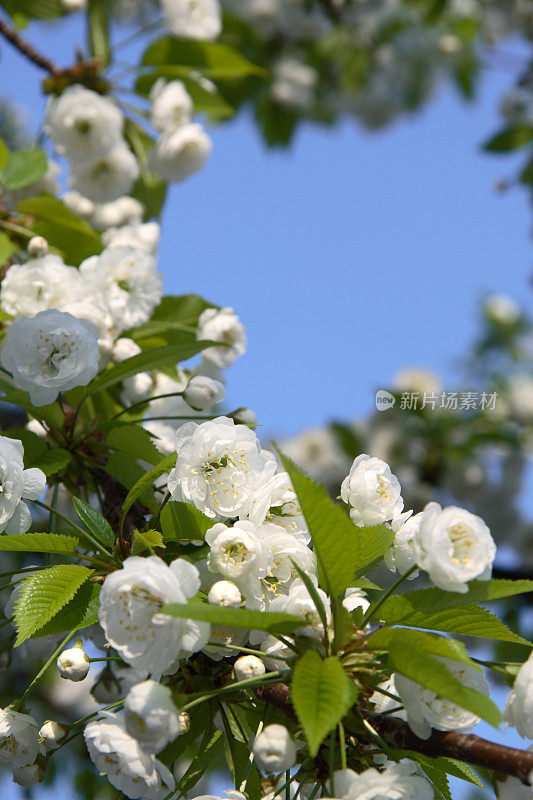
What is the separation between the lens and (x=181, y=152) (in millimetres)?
2781

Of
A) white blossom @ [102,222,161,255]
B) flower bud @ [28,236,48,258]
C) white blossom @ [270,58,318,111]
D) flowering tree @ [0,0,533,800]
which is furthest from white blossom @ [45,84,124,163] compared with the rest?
white blossom @ [270,58,318,111]

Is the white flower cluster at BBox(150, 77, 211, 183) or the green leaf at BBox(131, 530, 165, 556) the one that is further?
the white flower cluster at BBox(150, 77, 211, 183)

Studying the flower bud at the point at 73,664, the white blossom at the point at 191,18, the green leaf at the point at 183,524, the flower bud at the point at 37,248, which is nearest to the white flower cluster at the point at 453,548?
the green leaf at the point at 183,524

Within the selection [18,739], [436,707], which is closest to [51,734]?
[18,739]

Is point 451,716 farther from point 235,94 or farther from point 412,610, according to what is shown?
point 235,94

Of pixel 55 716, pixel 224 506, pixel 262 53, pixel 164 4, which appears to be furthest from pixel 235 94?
pixel 224 506

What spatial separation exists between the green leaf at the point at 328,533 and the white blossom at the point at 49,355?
672 millimetres

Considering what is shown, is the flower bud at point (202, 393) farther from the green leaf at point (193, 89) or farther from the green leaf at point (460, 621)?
the green leaf at point (193, 89)

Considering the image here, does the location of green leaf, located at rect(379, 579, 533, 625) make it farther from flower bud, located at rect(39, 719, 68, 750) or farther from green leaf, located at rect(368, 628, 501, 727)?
flower bud, located at rect(39, 719, 68, 750)

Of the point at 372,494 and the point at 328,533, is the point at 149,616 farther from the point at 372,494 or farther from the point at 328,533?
the point at 372,494

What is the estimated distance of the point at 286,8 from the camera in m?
5.83

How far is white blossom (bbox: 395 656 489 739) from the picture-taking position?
1119 millimetres

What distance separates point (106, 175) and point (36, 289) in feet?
3.06

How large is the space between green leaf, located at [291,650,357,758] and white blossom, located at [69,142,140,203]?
208 centimetres
